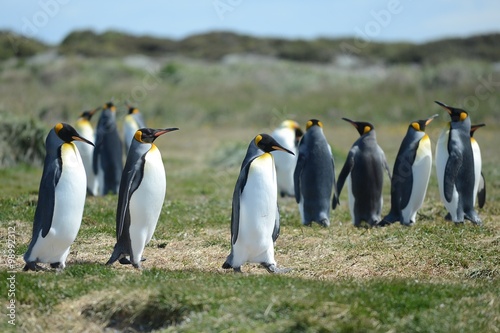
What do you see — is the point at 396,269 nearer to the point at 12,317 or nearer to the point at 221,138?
the point at 12,317

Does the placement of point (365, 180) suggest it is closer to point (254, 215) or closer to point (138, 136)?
point (254, 215)

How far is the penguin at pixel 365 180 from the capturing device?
1023 centimetres

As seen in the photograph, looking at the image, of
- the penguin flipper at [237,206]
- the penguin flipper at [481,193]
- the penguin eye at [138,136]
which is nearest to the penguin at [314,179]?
the penguin flipper at [481,193]

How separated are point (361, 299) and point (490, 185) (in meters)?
8.60

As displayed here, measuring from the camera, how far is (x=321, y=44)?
6925cm

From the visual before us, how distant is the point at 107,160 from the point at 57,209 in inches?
Answer: 256

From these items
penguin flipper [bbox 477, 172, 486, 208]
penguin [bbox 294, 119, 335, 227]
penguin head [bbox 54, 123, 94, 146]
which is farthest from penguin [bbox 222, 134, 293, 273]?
penguin flipper [bbox 477, 172, 486, 208]

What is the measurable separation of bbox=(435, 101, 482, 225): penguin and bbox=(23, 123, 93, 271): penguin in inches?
199

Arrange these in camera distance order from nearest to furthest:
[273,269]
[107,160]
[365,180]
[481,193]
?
[273,269], [365,180], [481,193], [107,160]

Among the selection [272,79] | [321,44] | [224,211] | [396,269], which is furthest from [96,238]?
[321,44]

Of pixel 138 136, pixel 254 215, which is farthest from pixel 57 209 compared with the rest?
pixel 254 215

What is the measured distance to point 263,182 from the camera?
23.7ft

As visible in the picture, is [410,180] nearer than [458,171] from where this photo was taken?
No

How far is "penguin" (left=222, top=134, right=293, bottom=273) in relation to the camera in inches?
282
